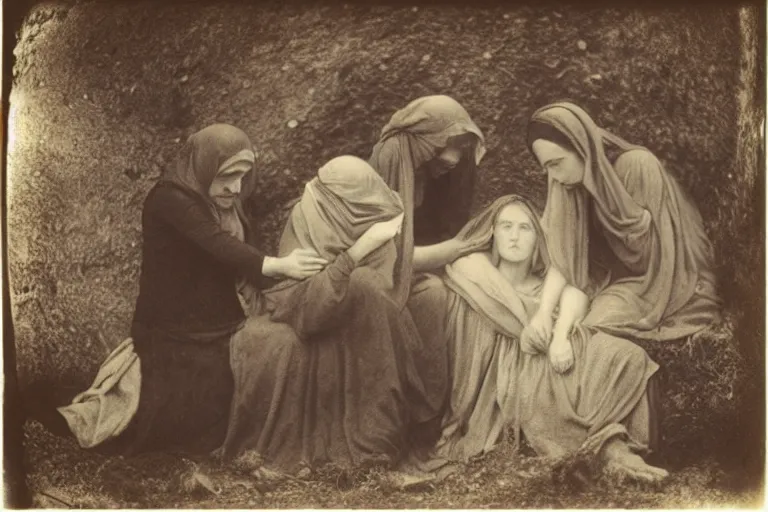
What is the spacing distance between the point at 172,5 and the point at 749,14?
3.13m

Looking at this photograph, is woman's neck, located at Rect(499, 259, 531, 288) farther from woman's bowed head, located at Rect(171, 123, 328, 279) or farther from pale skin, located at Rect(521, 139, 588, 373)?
woman's bowed head, located at Rect(171, 123, 328, 279)

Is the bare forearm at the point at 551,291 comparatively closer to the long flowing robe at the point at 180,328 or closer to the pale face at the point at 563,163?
the pale face at the point at 563,163

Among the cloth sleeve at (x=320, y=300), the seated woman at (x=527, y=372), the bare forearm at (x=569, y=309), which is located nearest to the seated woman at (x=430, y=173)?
the seated woman at (x=527, y=372)

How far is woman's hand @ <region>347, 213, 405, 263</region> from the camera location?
762 cm

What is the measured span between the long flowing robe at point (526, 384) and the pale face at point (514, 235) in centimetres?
16

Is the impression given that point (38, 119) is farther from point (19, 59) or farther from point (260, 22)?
point (260, 22)

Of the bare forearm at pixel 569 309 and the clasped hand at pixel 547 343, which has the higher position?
the bare forearm at pixel 569 309

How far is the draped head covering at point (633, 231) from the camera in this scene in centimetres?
769

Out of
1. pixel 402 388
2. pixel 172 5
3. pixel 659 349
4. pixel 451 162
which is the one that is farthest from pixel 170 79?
pixel 659 349

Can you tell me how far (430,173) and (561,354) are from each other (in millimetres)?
1184

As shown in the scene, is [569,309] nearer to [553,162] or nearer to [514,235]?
[514,235]

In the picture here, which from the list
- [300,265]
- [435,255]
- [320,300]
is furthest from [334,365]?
[435,255]

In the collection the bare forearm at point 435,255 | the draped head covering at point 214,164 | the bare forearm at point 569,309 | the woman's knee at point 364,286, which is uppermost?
the draped head covering at point 214,164

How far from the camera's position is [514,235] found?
7.70 m
